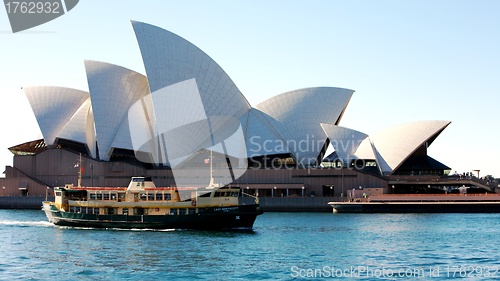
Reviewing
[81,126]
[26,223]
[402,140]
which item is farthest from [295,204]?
[26,223]

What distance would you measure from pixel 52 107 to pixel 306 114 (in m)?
27.0

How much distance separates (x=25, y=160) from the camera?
82.2m

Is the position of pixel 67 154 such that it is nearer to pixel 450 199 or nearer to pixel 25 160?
pixel 25 160

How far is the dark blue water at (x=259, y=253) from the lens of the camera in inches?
1140

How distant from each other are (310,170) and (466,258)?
4526 cm

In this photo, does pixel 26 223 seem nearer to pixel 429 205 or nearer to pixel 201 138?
pixel 201 138

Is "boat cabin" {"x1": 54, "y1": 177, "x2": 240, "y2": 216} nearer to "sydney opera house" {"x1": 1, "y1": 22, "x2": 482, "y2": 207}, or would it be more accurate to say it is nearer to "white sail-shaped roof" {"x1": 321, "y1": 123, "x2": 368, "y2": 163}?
"sydney opera house" {"x1": 1, "y1": 22, "x2": 482, "y2": 207}

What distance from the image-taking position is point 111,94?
250 feet

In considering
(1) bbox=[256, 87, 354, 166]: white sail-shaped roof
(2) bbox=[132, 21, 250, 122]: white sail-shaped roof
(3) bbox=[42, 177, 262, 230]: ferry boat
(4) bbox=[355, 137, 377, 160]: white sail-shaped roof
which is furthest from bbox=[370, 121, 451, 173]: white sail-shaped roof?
(3) bbox=[42, 177, 262, 230]: ferry boat

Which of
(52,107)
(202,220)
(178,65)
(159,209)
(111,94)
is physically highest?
(178,65)

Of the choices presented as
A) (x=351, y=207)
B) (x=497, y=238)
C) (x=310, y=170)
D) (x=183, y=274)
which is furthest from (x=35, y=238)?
(x=310, y=170)

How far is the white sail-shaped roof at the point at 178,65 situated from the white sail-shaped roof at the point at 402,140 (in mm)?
17526

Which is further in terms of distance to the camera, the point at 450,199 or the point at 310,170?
the point at 310,170

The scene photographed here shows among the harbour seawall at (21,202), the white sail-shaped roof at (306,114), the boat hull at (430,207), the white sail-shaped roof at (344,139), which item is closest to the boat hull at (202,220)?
the boat hull at (430,207)
